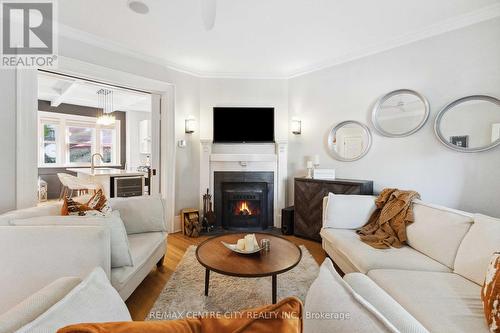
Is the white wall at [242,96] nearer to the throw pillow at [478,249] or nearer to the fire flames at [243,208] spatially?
the fire flames at [243,208]

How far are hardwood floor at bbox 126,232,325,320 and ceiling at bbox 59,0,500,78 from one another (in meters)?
2.68

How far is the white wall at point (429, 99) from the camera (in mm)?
2301

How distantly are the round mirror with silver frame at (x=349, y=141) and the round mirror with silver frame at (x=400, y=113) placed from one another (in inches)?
8.0

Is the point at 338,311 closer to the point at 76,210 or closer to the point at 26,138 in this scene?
the point at 76,210

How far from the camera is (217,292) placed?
203 cm

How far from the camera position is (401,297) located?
1289 mm

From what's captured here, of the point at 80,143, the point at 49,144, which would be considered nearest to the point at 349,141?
the point at 80,143

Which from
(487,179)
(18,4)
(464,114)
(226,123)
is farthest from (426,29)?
(18,4)

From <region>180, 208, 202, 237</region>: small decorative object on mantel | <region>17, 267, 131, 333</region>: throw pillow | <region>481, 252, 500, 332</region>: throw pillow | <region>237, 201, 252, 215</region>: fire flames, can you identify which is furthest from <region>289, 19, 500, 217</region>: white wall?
<region>17, 267, 131, 333</region>: throw pillow

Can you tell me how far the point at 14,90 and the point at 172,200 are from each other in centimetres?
220

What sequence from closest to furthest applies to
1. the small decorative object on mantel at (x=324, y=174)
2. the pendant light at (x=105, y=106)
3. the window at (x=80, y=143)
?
the small decorative object on mantel at (x=324, y=174) → the pendant light at (x=105, y=106) → the window at (x=80, y=143)

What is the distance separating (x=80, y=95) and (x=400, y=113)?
662cm

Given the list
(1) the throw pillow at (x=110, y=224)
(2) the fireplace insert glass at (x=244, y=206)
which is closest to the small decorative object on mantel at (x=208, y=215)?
(2) the fireplace insert glass at (x=244, y=206)

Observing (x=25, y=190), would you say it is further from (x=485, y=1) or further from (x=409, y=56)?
(x=485, y=1)
